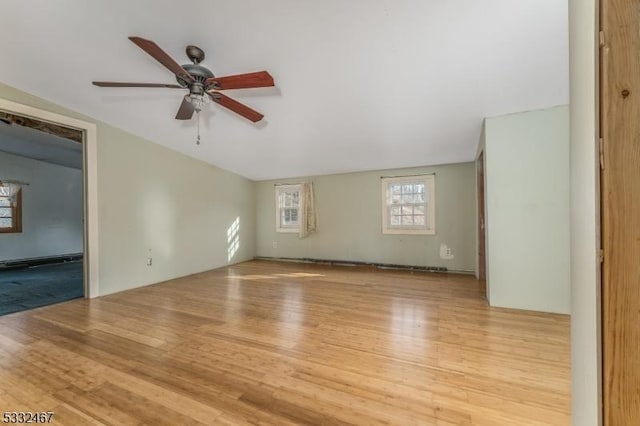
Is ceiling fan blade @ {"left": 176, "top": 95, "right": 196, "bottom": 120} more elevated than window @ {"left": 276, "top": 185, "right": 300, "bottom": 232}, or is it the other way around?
ceiling fan blade @ {"left": 176, "top": 95, "right": 196, "bottom": 120}

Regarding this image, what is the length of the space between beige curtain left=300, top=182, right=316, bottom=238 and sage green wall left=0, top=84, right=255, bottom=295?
1616 mm

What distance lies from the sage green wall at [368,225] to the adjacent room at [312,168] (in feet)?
0.16

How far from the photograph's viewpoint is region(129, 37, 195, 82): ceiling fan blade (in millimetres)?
1625

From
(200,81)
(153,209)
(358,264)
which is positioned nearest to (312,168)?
(358,264)

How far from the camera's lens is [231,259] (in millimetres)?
5902

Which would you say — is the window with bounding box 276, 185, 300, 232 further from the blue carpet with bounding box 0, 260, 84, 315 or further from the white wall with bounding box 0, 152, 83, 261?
the white wall with bounding box 0, 152, 83, 261

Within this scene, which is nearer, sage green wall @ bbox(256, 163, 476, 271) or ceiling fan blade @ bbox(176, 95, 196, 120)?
ceiling fan blade @ bbox(176, 95, 196, 120)

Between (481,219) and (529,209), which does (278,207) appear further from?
(529,209)

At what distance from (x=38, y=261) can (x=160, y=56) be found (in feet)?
25.2

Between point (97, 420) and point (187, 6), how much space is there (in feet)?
8.66

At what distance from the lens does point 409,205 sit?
5211mm

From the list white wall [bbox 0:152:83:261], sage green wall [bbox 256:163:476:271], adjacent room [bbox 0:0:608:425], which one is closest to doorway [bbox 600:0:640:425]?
adjacent room [bbox 0:0:608:425]

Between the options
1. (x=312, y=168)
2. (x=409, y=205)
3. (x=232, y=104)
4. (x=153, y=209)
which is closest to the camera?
(x=232, y=104)

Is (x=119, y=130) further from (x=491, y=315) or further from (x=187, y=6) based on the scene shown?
(x=491, y=315)
